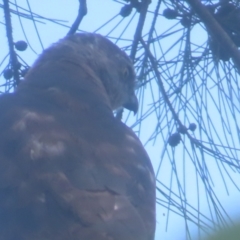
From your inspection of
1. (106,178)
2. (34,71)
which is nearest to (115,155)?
(106,178)

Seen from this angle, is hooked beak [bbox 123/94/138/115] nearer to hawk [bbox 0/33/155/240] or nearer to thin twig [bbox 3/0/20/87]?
hawk [bbox 0/33/155/240]

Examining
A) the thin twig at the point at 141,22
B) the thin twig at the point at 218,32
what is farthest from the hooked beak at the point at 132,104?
the thin twig at the point at 218,32

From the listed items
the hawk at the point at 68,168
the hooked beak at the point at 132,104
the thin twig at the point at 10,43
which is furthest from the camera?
the hooked beak at the point at 132,104

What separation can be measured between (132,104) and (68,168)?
1476 millimetres

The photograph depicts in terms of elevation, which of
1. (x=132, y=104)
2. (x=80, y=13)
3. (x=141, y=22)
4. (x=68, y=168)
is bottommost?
(x=68, y=168)

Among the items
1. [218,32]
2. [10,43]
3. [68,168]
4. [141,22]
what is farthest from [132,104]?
[218,32]

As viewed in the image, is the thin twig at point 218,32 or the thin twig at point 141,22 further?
the thin twig at point 141,22

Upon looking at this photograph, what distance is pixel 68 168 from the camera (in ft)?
6.57

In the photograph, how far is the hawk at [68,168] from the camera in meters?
1.74

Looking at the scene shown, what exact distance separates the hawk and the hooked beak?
0.02 metres

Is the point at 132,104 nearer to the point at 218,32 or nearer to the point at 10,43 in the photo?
the point at 10,43

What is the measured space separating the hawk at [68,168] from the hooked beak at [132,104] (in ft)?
0.07

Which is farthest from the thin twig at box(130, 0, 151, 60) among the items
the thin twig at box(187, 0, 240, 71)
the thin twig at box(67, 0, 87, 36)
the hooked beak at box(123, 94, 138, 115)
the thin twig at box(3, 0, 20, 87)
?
the hooked beak at box(123, 94, 138, 115)

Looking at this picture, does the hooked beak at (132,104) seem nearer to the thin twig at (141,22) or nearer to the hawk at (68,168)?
the hawk at (68,168)
